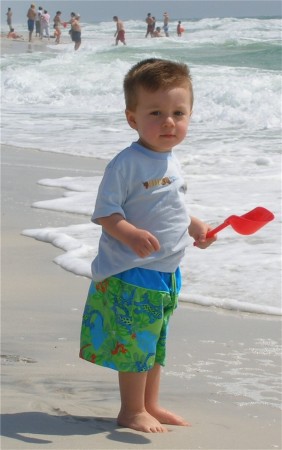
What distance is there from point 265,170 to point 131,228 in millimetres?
6248

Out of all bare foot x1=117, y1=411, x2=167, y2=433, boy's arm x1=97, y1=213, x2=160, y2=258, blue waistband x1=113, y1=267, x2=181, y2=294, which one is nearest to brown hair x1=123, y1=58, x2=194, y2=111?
boy's arm x1=97, y1=213, x2=160, y2=258

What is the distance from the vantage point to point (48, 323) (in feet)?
13.7

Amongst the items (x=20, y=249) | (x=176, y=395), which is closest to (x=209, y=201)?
(x=20, y=249)

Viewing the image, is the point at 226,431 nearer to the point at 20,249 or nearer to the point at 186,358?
the point at 186,358

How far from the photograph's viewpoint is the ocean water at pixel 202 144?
5.26 meters

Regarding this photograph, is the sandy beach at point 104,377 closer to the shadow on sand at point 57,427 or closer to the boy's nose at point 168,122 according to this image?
the shadow on sand at point 57,427

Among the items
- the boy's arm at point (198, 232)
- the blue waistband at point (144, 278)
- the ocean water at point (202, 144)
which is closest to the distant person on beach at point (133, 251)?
the blue waistband at point (144, 278)

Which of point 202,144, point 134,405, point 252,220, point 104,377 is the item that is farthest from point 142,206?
point 202,144

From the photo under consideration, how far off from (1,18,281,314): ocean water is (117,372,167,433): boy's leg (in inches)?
68.6

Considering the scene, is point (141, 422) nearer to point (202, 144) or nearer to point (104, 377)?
point (104, 377)

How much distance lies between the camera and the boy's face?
2873 millimetres

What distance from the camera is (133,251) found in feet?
9.17

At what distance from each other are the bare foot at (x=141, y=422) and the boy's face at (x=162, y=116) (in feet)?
2.67

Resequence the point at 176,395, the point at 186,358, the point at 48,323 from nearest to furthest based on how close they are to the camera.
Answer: the point at 176,395
the point at 186,358
the point at 48,323
